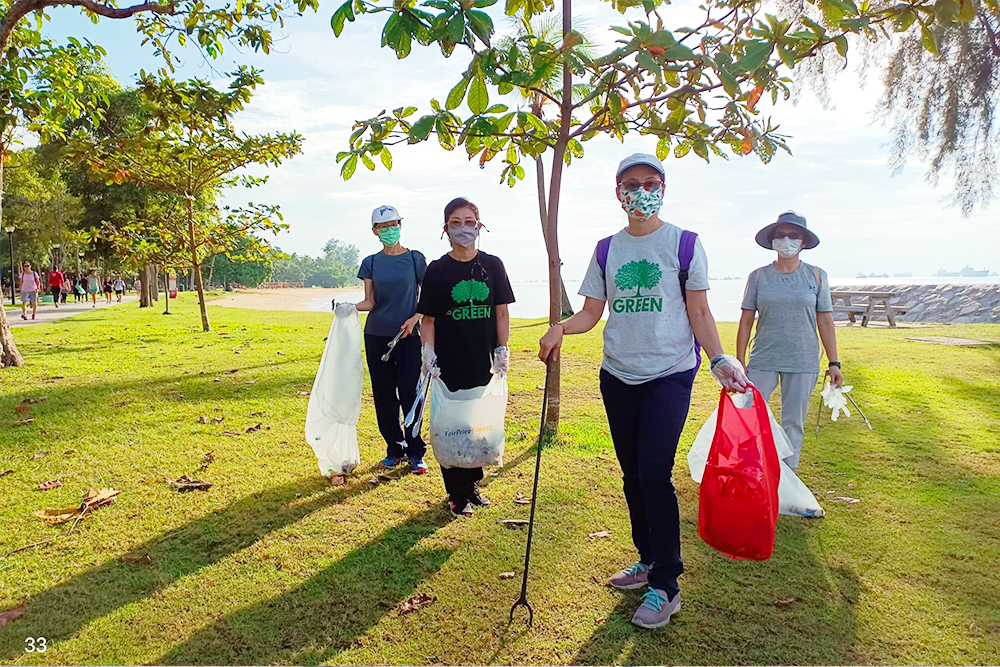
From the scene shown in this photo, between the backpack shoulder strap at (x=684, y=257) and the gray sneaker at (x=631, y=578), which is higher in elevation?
the backpack shoulder strap at (x=684, y=257)

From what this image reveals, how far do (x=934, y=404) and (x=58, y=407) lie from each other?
9.62 metres

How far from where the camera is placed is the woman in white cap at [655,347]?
2906 mm

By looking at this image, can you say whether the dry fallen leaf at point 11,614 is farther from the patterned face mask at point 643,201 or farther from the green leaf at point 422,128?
the patterned face mask at point 643,201

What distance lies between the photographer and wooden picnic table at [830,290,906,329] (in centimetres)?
1825

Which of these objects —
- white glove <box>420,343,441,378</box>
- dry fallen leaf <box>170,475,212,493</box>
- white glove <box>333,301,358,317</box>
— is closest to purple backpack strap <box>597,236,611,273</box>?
white glove <box>420,343,441,378</box>

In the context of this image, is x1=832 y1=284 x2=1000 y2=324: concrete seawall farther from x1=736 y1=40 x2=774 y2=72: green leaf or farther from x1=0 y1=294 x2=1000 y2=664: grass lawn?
x1=736 y1=40 x2=774 y2=72: green leaf

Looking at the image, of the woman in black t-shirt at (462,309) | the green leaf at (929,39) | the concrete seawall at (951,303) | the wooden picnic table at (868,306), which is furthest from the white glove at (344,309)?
the concrete seawall at (951,303)

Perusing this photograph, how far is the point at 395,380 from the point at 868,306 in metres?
17.5

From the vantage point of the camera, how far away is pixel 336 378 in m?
4.73

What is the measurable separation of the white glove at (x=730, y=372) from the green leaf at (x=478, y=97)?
1.78 m

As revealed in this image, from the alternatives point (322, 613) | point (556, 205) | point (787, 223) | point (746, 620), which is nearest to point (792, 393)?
point (787, 223)

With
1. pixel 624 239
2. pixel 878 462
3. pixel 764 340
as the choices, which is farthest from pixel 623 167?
pixel 878 462

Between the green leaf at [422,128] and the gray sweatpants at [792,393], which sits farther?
the gray sweatpants at [792,393]

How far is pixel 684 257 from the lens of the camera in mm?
2949
